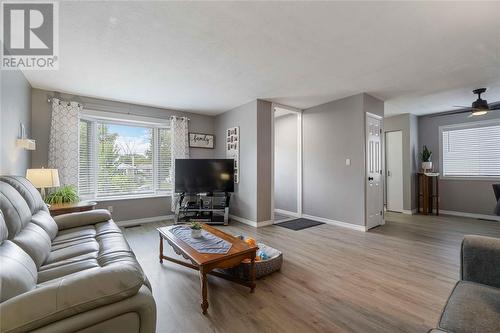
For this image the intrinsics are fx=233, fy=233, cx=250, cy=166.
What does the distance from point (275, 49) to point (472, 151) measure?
18.1ft

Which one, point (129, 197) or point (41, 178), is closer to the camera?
point (41, 178)

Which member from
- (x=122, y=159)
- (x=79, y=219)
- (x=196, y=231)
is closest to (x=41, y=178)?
(x=79, y=219)

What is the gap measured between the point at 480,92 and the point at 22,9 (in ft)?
20.3

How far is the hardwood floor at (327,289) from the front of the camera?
1.72m

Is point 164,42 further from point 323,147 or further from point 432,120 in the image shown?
point 432,120

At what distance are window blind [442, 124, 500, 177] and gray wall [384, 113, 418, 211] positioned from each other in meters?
0.63

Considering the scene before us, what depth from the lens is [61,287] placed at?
0.95 metres

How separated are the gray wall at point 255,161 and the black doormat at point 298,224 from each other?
362 millimetres

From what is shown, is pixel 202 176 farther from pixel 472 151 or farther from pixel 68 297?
pixel 472 151

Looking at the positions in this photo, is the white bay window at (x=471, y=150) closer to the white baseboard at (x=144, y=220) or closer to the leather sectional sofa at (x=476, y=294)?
the leather sectional sofa at (x=476, y=294)

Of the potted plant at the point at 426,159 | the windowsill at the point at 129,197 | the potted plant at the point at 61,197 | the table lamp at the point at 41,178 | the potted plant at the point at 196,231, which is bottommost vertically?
the potted plant at the point at 196,231

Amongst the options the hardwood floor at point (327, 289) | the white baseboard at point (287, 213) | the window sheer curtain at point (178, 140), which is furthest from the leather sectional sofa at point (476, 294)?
the window sheer curtain at point (178, 140)

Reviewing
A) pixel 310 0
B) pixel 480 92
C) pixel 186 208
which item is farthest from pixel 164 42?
pixel 480 92

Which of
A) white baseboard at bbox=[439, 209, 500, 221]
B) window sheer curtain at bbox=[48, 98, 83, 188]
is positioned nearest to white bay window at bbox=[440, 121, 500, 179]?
white baseboard at bbox=[439, 209, 500, 221]
